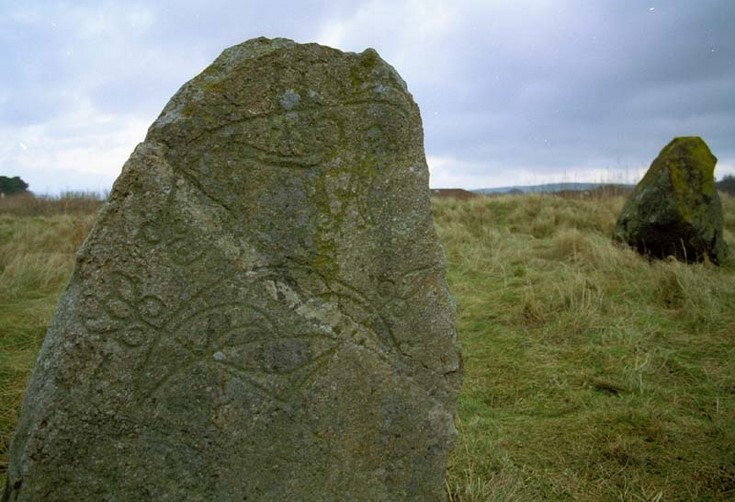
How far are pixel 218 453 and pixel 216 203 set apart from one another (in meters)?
0.76

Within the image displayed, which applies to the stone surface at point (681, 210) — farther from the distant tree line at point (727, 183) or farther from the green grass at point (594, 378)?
the distant tree line at point (727, 183)

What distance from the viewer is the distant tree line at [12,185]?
16.6 metres

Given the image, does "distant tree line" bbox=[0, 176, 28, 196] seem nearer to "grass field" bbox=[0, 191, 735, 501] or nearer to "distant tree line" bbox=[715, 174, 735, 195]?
"grass field" bbox=[0, 191, 735, 501]

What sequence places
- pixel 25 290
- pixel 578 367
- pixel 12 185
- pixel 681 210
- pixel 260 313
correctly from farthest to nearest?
pixel 12 185, pixel 681 210, pixel 25 290, pixel 578 367, pixel 260 313

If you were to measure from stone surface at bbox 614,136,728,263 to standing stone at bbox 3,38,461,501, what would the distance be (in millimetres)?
4233

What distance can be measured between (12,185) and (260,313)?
18.9 meters

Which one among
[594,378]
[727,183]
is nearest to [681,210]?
Answer: [594,378]

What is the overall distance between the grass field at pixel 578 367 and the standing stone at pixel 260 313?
0.61m

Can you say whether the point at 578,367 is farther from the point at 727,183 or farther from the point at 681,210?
the point at 727,183

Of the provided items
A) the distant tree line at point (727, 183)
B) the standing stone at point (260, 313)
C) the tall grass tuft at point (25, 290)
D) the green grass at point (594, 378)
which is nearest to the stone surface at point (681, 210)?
the green grass at point (594, 378)

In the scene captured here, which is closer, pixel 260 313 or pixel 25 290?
pixel 260 313

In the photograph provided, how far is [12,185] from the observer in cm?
1748

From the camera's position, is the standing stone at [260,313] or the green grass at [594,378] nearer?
the standing stone at [260,313]

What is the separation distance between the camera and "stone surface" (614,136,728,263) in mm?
5320
